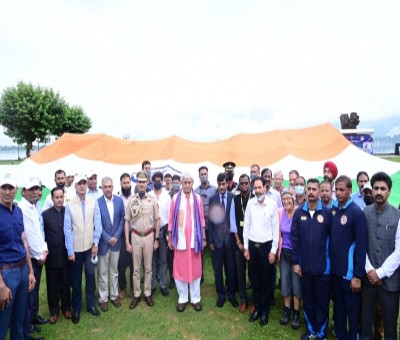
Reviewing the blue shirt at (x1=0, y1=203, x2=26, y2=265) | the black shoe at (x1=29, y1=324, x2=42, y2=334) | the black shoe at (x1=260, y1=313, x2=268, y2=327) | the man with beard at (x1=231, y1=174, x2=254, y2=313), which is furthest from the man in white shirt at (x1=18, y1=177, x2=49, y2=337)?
the black shoe at (x1=260, y1=313, x2=268, y2=327)

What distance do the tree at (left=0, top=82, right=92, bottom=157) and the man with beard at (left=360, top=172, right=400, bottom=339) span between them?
23932 millimetres

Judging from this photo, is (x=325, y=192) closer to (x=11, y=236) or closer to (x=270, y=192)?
(x=270, y=192)

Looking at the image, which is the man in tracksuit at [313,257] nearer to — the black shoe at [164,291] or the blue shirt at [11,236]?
the black shoe at [164,291]

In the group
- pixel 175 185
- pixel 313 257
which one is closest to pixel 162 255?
pixel 175 185

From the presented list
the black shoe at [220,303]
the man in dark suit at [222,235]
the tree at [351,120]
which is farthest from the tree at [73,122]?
the tree at [351,120]

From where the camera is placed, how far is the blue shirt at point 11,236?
2.77 m

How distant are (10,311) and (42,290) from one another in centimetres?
232

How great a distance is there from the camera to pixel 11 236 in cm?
283

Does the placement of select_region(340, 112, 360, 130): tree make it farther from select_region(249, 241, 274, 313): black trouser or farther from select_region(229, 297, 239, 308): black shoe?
select_region(249, 241, 274, 313): black trouser

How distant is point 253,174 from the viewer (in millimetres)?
5848

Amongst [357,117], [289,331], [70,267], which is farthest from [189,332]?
[357,117]

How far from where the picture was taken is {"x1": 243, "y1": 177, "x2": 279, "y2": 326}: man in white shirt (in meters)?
3.75

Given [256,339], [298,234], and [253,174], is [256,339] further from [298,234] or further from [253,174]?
[253,174]

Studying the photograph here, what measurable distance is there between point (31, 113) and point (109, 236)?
71.3 feet
